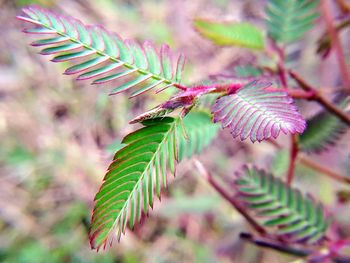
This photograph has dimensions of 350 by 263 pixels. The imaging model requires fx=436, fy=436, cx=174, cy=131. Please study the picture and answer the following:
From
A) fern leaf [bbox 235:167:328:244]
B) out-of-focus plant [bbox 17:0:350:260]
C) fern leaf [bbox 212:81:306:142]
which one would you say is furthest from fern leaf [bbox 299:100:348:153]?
fern leaf [bbox 212:81:306:142]

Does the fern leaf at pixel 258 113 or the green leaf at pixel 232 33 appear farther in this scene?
the green leaf at pixel 232 33

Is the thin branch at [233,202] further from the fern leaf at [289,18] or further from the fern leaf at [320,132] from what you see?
the fern leaf at [289,18]

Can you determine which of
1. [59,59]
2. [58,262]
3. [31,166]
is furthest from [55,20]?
[31,166]

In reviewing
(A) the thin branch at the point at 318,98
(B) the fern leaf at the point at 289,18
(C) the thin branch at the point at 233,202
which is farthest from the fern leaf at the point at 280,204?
(B) the fern leaf at the point at 289,18

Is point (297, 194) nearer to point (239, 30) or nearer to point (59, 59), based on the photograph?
point (239, 30)

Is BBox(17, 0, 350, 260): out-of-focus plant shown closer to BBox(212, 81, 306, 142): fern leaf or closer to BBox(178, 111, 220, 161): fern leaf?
BBox(212, 81, 306, 142): fern leaf

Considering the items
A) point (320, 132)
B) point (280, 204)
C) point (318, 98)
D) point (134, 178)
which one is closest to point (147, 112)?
point (134, 178)
